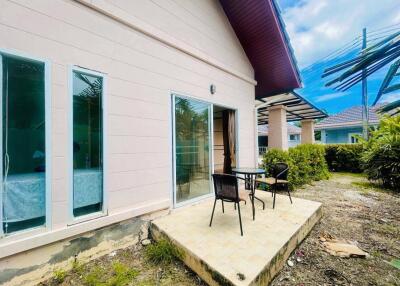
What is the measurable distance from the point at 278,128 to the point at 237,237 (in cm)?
641

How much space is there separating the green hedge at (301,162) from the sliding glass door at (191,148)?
2.63m

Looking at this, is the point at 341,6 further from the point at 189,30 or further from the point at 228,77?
the point at 228,77

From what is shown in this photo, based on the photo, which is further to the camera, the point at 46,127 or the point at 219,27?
the point at 219,27

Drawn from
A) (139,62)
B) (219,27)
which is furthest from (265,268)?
(219,27)

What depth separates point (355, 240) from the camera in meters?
3.28

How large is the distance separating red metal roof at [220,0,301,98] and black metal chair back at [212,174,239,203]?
405cm

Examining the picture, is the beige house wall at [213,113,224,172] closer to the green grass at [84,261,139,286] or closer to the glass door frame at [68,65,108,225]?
the glass door frame at [68,65,108,225]

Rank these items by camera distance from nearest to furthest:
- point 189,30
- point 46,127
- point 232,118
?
point 46,127 → point 189,30 → point 232,118

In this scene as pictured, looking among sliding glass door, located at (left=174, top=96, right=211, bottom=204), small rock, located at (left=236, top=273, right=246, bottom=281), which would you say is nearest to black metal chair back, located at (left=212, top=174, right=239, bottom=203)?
small rock, located at (left=236, top=273, right=246, bottom=281)

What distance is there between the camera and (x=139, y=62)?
10.7ft

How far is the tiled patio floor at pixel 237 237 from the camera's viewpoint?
6.89 ft

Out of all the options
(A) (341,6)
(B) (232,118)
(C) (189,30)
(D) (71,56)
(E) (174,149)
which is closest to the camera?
(A) (341,6)

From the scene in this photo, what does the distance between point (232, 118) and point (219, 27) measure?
236cm

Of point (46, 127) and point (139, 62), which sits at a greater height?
point (139, 62)
